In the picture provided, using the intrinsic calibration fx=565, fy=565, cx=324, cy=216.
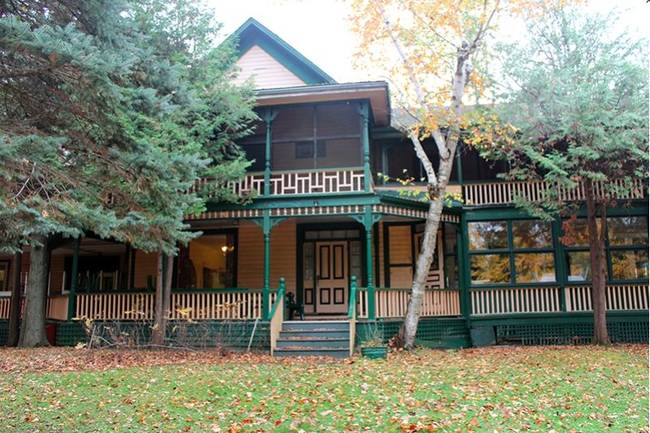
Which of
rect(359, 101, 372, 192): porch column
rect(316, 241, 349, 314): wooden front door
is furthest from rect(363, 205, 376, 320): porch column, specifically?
rect(316, 241, 349, 314): wooden front door

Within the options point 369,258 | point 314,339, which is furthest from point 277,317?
point 369,258

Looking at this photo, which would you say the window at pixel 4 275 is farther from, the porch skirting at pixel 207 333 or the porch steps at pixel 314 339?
the porch steps at pixel 314 339

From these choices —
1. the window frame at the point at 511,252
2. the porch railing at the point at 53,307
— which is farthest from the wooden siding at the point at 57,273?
the window frame at the point at 511,252

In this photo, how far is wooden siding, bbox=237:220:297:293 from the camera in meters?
17.4

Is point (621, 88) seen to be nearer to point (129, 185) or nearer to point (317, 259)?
point (317, 259)

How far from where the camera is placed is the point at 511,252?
16531 mm

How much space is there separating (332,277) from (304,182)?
366cm

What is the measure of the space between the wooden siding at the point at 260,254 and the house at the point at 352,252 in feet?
0.11

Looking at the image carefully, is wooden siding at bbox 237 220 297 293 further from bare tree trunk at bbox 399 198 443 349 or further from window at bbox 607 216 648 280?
window at bbox 607 216 648 280

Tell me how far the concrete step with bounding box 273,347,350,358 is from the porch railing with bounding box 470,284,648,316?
524 cm

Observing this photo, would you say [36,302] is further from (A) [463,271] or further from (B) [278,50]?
(A) [463,271]

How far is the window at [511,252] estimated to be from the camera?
16.5 m

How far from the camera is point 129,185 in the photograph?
24.2ft

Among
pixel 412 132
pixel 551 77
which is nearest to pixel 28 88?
pixel 412 132
